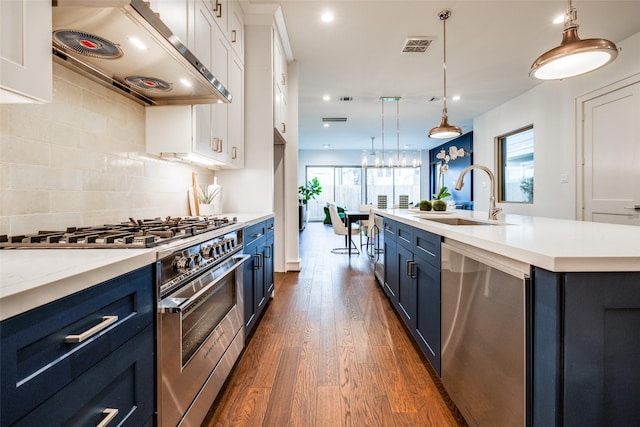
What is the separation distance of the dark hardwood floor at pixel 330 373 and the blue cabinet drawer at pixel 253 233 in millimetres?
683

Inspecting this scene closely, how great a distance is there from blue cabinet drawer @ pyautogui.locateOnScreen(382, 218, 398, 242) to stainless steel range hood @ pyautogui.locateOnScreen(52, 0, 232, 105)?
1.64m

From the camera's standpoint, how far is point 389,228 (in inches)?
116

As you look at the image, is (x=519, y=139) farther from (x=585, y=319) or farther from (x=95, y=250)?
(x=95, y=250)

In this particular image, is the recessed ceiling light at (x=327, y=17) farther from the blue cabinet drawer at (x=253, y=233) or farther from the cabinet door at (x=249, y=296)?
the cabinet door at (x=249, y=296)

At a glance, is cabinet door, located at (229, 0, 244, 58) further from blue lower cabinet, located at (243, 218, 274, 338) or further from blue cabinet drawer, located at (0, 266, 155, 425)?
blue cabinet drawer, located at (0, 266, 155, 425)

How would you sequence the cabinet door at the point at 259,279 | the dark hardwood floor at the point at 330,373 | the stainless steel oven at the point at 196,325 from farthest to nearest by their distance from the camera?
the cabinet door at the point at 259,279 < the dark hardwood floor at the point at 330,373 < the stainless steel oven at the point at 196,325

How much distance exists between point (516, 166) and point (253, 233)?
231 inches

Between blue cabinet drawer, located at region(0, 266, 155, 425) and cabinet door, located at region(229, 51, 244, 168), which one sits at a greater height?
cabinet door, located at region(229, 51, 244, 168)

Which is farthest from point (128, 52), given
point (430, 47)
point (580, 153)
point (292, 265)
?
point (580, 153)

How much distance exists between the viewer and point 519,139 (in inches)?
234

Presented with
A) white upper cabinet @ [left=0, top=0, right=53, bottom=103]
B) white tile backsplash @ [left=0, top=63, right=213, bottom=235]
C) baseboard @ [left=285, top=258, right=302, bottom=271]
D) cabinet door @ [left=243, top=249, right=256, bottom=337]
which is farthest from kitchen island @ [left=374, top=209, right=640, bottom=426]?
baseboard @ [left=285, top=258, right=302, bottom=271]

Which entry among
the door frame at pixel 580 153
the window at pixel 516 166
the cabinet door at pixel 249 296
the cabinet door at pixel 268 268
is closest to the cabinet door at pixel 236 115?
the cabinet door at pixel 268 268

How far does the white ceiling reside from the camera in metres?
3.09

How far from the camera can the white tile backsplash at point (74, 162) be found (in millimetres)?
1155
